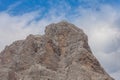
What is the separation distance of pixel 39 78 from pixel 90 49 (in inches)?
706

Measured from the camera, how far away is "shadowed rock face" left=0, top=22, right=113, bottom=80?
102 metres

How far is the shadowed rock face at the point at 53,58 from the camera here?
101812 millimetres

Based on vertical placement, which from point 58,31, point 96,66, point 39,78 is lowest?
point 39,78

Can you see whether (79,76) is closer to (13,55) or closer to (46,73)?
(46,73)

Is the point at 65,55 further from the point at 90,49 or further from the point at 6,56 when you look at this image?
the point at 6,56

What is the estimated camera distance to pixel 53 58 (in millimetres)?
108938

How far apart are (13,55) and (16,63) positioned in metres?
4.76

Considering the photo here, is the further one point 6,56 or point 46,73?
point 6,56

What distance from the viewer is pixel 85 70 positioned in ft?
335

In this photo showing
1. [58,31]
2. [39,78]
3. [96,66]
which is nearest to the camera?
[39,78]

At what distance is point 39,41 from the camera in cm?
11131

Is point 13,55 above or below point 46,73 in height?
above

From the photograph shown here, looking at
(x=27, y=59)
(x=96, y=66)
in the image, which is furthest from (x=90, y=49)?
(x=27, y=59)

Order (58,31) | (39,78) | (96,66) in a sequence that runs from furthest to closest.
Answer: (58,31), (96,66), (39,78)
